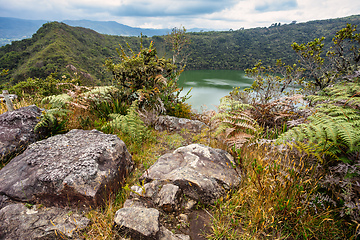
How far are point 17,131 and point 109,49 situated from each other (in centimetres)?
6849

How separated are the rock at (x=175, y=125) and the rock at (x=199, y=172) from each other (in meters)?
1.79

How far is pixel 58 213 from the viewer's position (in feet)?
5.87

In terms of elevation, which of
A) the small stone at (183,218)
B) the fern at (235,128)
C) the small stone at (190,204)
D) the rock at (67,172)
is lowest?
the small stone at (183,218)

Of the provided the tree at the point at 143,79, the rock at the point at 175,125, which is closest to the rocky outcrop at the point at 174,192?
the rock at the point at 175,125

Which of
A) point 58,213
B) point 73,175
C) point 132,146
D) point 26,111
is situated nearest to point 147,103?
point 132,146

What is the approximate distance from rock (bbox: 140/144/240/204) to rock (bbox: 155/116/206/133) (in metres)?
1.79

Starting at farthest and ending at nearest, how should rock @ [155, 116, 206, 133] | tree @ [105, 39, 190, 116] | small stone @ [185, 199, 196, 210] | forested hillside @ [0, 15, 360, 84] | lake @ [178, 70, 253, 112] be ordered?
1. forested hillside @ [0, 15, 360, 84]
2. lake @ [178, 70, 253, 112]
3. rock @ [155, 116, 206, 133]
4. tree @ [105, 39, 190, 116]
5. small stone @ [185, 199, 196, 210]

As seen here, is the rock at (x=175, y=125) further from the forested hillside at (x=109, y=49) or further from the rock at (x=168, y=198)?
the forested hillside at (x=109, y=49)

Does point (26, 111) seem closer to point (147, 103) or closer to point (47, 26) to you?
point (147, 103)

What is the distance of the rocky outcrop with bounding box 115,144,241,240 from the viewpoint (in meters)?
1.53

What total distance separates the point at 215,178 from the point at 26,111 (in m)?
3.67

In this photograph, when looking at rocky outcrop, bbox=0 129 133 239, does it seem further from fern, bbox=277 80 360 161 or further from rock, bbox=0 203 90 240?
fern, bbox=277 80 360 161

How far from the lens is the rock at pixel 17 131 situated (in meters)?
2.68

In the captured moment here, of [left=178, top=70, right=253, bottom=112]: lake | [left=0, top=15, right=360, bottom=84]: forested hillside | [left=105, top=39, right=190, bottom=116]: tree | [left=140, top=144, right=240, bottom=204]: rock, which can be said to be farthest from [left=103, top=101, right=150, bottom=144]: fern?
[left=0, top=15, right=360, bottom=84]: forested hillside
